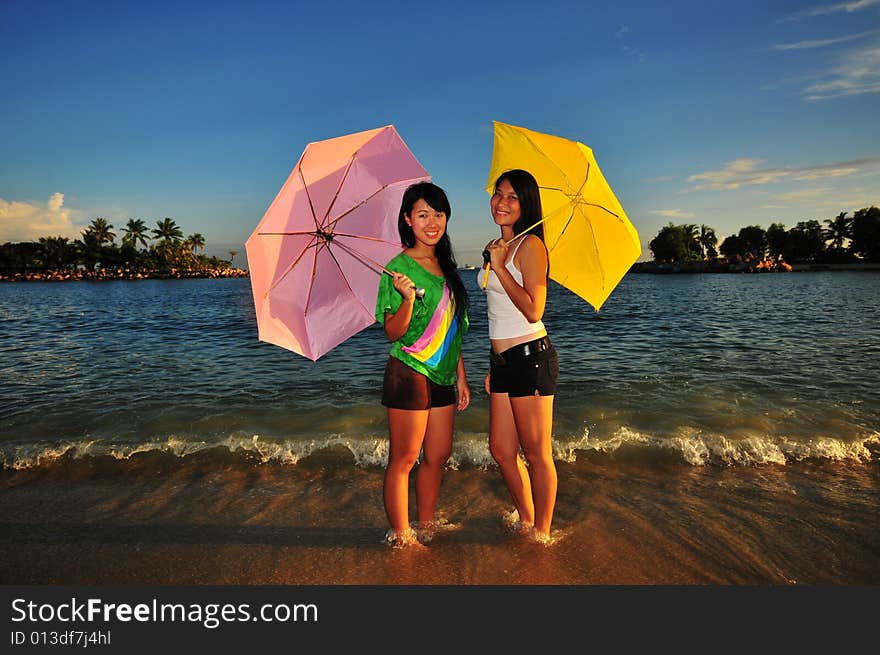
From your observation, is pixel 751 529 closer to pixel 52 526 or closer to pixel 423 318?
pixel 423 318

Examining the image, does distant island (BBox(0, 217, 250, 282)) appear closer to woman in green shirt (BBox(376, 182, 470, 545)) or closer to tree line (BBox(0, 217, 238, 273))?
tree line (BBox(0, 217, 238, 273))

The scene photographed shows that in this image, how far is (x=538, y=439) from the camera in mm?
3271

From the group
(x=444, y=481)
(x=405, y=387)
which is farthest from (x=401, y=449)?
(x=444, y=481)

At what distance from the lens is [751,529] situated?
402 cm

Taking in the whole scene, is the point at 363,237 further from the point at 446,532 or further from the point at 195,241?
the point at 195,241

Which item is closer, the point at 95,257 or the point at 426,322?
the point at 426,322

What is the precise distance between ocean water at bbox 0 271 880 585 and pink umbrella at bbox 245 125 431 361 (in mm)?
1759

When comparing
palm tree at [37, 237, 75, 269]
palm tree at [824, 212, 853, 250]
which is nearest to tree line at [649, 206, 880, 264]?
palm tree at [824, 212, 853, 250]

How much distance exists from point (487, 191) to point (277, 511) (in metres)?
3.31

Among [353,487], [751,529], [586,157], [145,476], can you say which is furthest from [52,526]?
[751,529]

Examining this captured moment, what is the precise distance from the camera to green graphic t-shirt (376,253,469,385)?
3031mm

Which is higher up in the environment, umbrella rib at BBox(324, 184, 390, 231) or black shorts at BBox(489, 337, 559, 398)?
umbrella rib at BBox(324, 184, 390, 231)

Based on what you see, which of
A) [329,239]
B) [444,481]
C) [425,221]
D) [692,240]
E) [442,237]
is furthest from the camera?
[692,240]

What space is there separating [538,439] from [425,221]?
1.56 m
